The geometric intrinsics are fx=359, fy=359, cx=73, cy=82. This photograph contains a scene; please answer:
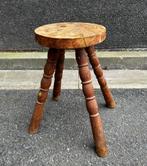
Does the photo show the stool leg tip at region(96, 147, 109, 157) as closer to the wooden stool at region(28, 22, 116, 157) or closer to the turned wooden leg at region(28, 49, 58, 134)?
the wooden stool at region(28, 22, 116, 157)

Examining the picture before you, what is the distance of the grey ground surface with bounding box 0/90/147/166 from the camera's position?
2615 millimetres

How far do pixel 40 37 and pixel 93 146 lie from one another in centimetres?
93

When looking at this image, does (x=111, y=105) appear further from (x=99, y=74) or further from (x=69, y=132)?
(x=69, y=132)

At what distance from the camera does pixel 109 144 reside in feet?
9.16

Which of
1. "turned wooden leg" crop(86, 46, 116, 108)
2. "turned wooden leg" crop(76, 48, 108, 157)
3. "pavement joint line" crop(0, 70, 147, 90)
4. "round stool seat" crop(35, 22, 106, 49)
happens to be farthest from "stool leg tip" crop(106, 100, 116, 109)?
"round stool seat" crop(35, 22, 106, 49)

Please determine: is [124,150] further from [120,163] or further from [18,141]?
[18,141]

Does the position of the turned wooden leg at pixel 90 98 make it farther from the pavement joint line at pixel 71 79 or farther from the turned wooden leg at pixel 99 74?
the pavement joint line at pixel 71 79

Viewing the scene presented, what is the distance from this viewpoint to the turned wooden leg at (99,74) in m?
2.97

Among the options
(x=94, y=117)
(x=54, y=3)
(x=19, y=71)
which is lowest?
(x=19, y=71)

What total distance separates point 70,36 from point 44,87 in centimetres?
49

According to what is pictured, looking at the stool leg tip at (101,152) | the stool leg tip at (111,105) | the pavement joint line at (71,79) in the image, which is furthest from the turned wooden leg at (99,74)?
the stool leg tip at (101,152)

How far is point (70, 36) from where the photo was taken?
2.60 meters

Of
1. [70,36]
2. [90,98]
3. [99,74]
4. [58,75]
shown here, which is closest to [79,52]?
[70,36]

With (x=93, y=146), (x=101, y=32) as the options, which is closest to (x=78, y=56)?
(x=101, y=32)
